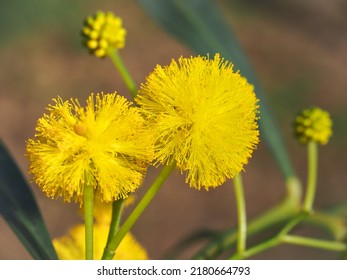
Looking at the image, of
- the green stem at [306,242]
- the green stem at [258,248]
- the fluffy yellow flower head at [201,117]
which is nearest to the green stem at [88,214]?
the fluffy yellow flower head at [201,117]

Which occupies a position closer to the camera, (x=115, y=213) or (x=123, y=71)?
(x=115, y=213)

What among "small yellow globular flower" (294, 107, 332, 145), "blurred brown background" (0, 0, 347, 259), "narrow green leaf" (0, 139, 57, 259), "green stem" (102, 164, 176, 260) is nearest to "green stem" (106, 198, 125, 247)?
"green stem" (102, 164, 176, 260)

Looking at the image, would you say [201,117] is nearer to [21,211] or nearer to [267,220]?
[21,211]

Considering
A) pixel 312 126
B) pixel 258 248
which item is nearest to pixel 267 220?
pixel 312 126

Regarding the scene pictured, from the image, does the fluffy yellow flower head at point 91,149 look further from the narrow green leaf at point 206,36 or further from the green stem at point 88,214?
the narrow green leaf at point 206,36

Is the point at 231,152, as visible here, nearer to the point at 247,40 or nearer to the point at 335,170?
the point at 335,170

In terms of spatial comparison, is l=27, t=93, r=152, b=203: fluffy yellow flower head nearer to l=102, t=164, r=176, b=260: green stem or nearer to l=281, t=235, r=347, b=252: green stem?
l=102, t=164, r=176, b=260: green stem
